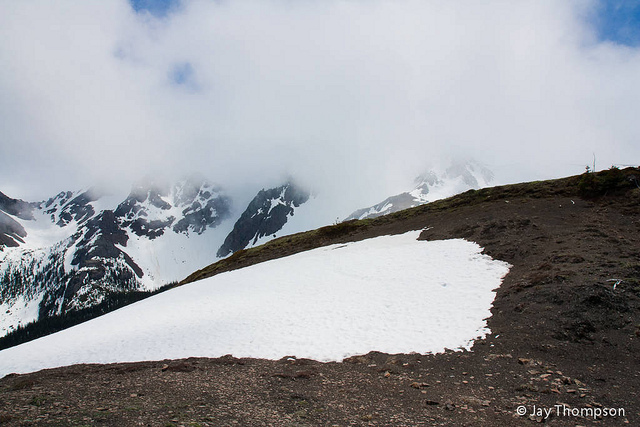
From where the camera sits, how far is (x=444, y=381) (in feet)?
40.1

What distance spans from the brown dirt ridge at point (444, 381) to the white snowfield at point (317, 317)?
4.66 feet

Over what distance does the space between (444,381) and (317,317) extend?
9.69 meters

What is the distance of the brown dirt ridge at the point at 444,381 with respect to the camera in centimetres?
939

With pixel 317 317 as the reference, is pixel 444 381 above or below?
below

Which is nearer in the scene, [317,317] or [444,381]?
[444,381]

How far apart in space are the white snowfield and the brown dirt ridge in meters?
1.42

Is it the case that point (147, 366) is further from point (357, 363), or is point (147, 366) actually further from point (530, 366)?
point (530, 366)

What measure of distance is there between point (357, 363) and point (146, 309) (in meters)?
22.9

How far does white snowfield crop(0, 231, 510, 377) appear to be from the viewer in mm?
16969

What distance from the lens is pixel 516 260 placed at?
25.6 metres

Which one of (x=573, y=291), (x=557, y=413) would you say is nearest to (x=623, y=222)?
(x=573, y=291)

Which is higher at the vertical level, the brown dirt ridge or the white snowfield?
the white snowfield

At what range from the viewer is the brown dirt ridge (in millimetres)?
9391

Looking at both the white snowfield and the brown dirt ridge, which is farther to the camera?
the white snowfield
